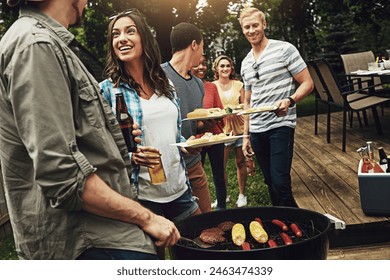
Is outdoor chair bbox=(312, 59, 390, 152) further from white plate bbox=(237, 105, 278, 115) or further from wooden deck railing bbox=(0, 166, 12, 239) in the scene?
wooden deck railing bbox=(0, 166, 12, 239)

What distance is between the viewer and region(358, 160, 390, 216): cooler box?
3072mm

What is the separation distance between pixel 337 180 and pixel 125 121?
2673 mm

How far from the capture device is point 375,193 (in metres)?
3.13

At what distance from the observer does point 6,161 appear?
114 centimetres

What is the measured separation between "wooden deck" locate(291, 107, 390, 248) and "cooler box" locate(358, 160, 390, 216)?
5 centimetres

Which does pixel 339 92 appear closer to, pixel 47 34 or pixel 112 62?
A: pixel 112 62

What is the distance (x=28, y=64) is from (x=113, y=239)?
45cm

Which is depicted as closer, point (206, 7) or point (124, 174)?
point (124, 174)

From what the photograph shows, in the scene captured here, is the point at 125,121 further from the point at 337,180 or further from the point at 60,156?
the point at 337,180

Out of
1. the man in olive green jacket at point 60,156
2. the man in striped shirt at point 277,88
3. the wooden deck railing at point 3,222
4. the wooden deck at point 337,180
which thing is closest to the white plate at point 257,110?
the man in striped shirt at point 277,88

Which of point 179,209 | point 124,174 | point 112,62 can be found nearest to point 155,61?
point 112,62

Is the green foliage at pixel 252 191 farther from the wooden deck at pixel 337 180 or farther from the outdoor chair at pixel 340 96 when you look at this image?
the outdoor chair at pixel 340 96

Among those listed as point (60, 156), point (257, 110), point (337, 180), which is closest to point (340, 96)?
point (337, 180)
